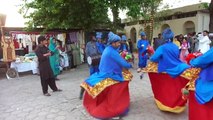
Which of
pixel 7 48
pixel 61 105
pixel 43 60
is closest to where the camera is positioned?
pixel 61 105

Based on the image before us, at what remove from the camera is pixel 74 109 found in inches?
236

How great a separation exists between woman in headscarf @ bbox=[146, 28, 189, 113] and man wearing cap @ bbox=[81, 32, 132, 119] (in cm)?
63

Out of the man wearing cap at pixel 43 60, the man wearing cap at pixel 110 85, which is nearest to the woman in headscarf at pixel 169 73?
the man wearing cap at pixel 110 85

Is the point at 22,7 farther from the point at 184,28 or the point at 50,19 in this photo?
the point at 184,28

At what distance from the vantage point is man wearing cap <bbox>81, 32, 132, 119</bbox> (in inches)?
199

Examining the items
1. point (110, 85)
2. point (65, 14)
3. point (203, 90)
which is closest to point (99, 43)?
point (110, 85)

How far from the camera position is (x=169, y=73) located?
500cm

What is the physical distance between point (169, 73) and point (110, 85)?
1184 millimetres

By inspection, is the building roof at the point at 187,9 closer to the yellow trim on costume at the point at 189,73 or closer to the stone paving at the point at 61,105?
the stone paving at the point at 61,105

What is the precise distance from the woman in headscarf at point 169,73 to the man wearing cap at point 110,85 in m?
0.63

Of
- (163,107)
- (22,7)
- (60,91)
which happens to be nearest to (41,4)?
(22,7)

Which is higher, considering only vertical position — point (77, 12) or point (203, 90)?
point (77, 12)

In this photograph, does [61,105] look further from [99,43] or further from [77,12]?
[77,12]

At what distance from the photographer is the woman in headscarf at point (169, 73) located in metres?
5.00
